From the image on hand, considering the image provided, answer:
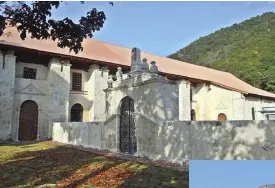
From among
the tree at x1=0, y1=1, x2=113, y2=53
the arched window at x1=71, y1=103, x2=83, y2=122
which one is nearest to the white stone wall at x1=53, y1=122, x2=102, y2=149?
the arched window at x1=71, y1=103, x2=83, y2=122

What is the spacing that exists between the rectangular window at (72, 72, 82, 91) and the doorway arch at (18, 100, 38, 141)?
146 inches

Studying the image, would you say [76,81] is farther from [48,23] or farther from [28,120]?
[48,23]

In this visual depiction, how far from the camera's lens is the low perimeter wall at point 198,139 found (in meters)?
6.93

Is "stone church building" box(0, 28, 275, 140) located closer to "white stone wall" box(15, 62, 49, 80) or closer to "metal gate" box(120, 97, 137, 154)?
"white stone wall" box(15, 62, 49, 80)

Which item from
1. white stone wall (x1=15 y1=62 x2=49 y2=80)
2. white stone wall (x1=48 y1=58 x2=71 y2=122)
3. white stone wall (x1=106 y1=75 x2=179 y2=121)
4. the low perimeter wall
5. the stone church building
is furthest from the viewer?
white stone wall (x1=48 y1=58 x2=71 y2=122)

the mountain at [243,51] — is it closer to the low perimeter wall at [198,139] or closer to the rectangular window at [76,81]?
the rectangular window at [76,81]

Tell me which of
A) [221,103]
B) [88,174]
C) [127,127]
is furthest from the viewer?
[221,103]

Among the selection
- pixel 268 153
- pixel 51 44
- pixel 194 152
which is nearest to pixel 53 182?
pixel 194 152

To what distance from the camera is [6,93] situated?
19.7 meters

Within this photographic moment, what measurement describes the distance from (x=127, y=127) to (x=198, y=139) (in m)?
4.26

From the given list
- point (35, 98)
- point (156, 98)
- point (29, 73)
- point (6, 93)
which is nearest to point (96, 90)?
point (35, 98)

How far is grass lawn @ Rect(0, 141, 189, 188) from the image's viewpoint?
657 centimetres

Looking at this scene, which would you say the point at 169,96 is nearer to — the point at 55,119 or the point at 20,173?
the point at 20,173

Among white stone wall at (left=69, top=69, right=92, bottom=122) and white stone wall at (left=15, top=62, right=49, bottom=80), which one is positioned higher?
white stone wall at (left=15, top=62, right=49, bottom=80)
